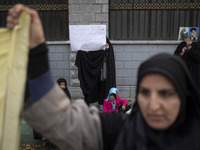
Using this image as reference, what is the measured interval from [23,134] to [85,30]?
2.46 meters

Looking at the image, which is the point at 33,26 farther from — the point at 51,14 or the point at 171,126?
the point at 51,14

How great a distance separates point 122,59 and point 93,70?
1.75 m

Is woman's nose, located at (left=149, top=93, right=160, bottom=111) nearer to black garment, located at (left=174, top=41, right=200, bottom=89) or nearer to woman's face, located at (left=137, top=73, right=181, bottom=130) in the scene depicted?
woman's face, located at (left=137, top=73, right=181, bottom=130)

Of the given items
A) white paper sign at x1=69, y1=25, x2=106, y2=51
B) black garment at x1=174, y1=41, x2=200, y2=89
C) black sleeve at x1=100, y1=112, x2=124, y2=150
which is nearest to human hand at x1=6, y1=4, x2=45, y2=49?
black sleeve at x1=100, y1=112, x2=124, y2=150

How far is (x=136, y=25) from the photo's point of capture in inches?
274

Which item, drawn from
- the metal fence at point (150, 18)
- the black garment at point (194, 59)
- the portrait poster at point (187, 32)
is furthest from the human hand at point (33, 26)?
the portrait poster at point (187, 32)

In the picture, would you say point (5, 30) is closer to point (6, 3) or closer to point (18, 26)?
point (18, 26)

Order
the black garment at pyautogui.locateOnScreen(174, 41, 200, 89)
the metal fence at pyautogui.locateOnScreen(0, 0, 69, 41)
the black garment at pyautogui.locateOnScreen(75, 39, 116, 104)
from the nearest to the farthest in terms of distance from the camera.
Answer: the black garment at pyautogui.locateOnScreen(75, 39, 116, 104)
the black garment at pyautogui.locateOnScreen(174, 41, 200, 89)
the metal fence at pyautogui.locateOnScreen(0, 0, 69, 41)

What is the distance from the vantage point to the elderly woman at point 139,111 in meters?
1.04

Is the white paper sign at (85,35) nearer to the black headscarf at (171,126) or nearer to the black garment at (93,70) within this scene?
the black garment at (93,70)

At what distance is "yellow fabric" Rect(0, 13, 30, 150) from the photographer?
104cm

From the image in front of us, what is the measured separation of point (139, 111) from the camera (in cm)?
119

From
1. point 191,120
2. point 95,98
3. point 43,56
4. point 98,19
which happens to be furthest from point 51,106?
point 98,19

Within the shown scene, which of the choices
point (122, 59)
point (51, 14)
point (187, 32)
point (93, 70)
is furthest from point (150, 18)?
point (51, 14)
